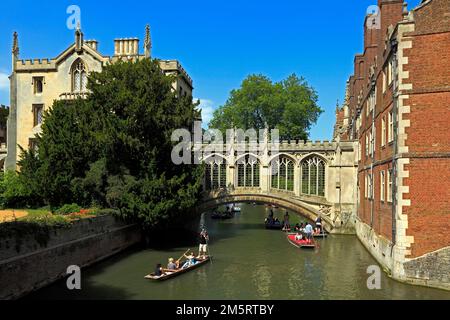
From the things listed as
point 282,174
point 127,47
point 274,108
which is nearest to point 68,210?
point 127,47

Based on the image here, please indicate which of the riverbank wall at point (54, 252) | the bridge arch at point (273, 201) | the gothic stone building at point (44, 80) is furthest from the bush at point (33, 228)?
the gothic stone building at point (44, 80)

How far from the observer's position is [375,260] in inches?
817

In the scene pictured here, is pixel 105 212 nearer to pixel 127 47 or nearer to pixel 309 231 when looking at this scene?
pixel 309 231

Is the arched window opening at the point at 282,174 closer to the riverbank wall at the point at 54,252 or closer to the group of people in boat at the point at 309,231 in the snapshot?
the group of people in boat at the point at 309,231

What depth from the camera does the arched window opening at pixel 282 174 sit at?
32.2 meters

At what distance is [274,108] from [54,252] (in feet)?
105

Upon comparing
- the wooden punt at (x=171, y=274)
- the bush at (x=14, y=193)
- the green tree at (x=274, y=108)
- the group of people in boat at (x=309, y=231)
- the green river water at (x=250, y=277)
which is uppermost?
the green tree at (x=274, y=108)

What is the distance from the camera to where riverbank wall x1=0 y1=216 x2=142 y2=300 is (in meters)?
13.7

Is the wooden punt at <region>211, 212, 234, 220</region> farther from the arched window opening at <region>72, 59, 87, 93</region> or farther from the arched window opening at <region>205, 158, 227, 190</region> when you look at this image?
the arched window opening at <region>72, 59, 87, 93</region>

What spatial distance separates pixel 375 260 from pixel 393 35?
11.4m

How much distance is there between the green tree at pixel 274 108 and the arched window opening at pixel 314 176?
11903mm

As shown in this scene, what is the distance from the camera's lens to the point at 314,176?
1251 inches

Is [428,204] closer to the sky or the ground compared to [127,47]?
closer to the ground

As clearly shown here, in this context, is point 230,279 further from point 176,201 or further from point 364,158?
point 364,158
